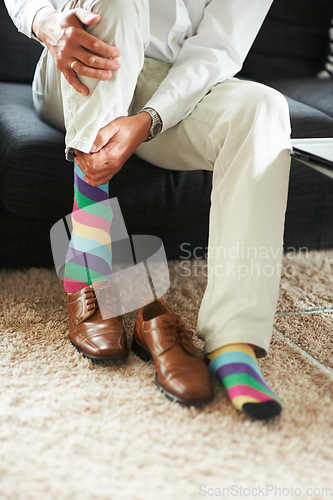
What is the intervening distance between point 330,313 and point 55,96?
801mm

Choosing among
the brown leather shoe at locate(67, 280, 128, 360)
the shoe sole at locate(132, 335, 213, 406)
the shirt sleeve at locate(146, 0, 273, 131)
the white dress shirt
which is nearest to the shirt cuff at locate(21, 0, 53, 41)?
the white dress shirt

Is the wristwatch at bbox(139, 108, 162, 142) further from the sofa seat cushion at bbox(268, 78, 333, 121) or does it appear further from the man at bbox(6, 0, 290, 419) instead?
the sofa seat cushion at bbox(268, 78, 333, 121)

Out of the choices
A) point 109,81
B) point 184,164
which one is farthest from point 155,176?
point 109,81

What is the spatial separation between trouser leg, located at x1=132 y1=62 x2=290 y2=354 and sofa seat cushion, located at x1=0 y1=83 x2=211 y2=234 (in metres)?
0.28

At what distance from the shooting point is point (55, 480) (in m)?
0.73

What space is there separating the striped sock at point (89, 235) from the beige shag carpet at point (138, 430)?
0.43ft

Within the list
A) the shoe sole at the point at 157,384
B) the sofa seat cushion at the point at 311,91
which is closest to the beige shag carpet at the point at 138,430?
the shoe sole at the point at 157,384

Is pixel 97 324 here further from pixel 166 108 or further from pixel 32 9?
pixel 32 9

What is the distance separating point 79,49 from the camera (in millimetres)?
993

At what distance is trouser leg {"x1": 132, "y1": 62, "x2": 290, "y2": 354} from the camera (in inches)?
36.5

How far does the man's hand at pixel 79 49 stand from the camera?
3.17 feet

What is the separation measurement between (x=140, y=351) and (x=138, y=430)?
0.22 meters

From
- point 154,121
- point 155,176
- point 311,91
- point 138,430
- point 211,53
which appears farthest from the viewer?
point 311,91

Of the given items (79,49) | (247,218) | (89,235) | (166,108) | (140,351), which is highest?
(79,49)
